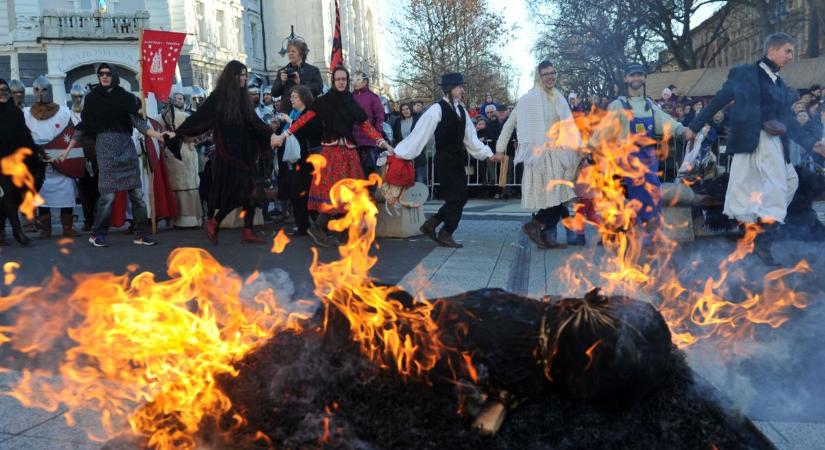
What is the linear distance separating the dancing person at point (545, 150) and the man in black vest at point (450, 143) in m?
0.39

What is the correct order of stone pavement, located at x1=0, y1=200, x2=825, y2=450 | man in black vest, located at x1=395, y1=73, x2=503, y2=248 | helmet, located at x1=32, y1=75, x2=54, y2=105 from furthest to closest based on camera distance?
1. helmet, located at x1=32, y1=75, x2=54, y2=105
2. man in black vest, located at x1=395, y1=73, x2=503, y2=248
3. stone pavement, located at x1=0, y1=200, x2=825, y2=450

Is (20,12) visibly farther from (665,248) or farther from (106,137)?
(665,248)

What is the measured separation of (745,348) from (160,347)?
312cm

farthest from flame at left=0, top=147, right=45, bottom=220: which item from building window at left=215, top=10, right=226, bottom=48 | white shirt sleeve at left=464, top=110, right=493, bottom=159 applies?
building window at left=215, top=10, right=226, bottom=48

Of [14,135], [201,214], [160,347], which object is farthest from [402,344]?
[201,214]

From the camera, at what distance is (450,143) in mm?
8055

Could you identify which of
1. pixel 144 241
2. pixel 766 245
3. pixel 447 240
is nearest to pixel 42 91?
pixel 144 241

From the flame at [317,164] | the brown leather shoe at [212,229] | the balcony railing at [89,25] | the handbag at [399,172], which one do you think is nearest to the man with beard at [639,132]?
the handbag at [399,172]

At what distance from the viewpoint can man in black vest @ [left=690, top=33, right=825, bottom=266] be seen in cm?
663

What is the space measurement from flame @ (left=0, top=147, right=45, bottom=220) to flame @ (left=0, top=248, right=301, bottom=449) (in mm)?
5021

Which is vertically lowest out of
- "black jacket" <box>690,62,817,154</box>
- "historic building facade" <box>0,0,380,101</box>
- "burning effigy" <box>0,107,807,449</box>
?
"burning effigy" <box>0,107,807,449</box>

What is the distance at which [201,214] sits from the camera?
10.8 metres

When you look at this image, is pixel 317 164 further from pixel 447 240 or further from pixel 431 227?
pixel 447 240

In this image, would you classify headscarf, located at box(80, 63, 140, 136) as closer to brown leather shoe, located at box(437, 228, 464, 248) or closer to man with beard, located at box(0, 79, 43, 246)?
man with beard, located at box(0, 79, 43, 246)
